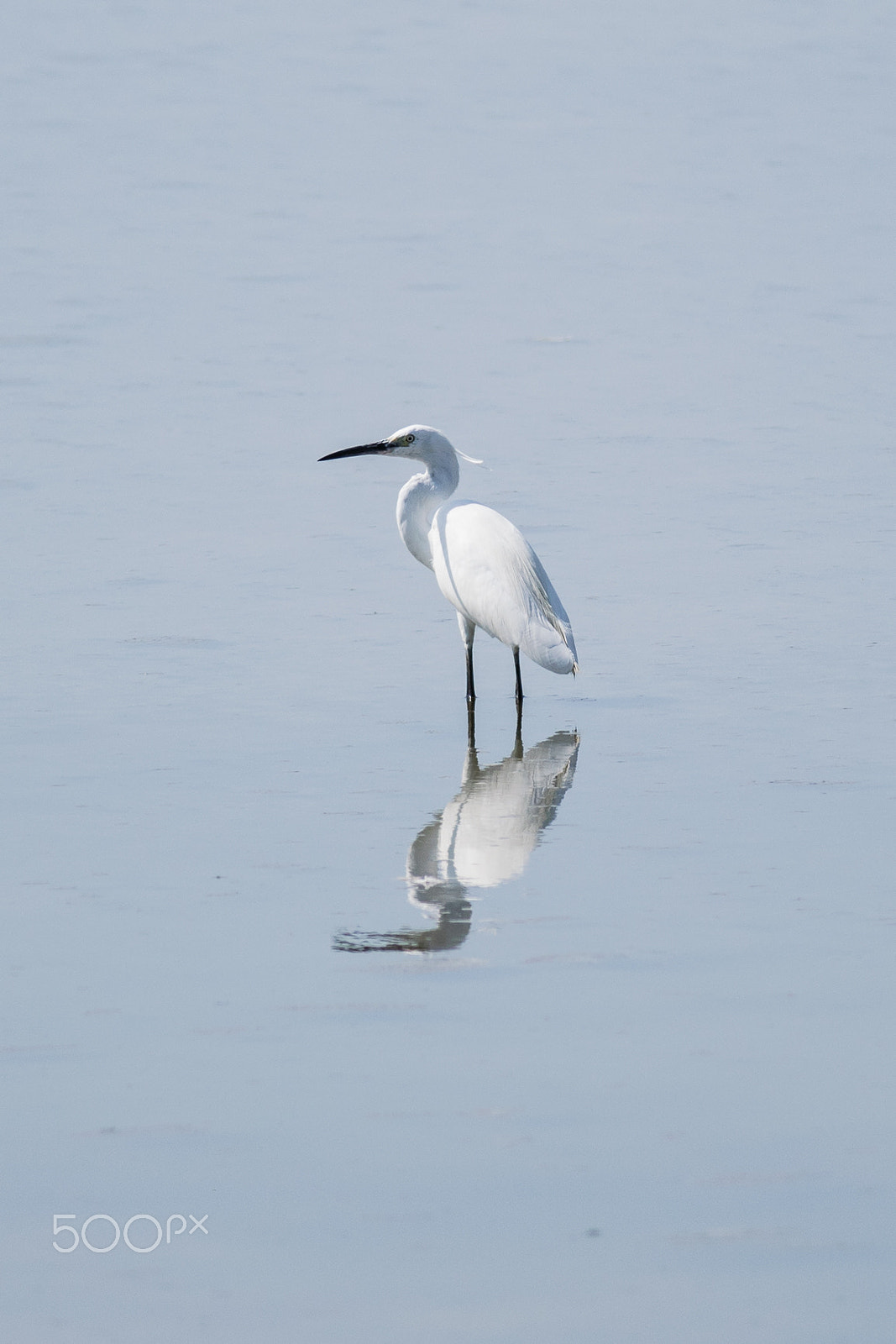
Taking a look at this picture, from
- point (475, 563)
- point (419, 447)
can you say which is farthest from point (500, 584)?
point (419, 447)

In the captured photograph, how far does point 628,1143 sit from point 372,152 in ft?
56.9

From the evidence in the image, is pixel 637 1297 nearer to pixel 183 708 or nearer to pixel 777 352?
pixel 183 708

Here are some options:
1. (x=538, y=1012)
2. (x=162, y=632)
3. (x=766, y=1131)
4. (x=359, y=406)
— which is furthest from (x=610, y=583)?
(x=766, y=1131)

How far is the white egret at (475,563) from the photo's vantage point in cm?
691

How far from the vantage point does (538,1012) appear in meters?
4.16

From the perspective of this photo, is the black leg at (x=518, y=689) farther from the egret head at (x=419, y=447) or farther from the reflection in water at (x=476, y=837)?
the egret head at (x=419, y=447)

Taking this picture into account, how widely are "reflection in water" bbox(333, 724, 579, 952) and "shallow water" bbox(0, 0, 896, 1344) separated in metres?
0.02

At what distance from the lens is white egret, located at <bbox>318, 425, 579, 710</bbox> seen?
691 centimetres

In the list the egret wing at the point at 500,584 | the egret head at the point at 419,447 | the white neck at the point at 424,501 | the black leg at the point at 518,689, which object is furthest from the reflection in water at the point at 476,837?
the egret head at the point at 419,447

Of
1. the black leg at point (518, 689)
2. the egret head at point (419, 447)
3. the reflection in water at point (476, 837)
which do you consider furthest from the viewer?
the egret head at point (419, 447)

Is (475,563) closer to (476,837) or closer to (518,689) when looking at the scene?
(518,689)

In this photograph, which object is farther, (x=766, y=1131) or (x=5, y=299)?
(x=5, y=299)

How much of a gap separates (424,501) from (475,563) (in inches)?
24.4

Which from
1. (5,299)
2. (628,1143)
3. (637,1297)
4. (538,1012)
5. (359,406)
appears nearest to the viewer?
(637,1297)
